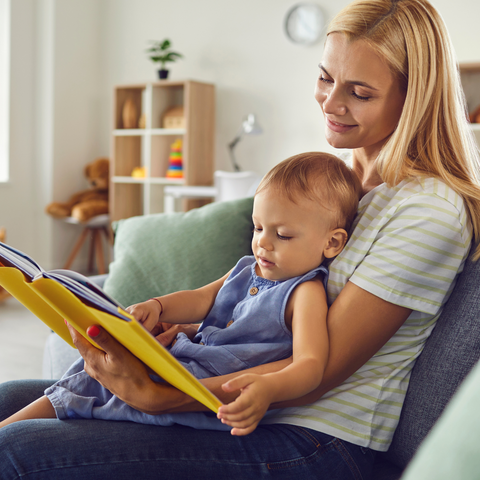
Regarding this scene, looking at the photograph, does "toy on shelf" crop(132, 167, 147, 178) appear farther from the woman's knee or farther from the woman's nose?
the woman's nose

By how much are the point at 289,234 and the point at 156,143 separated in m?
3.81

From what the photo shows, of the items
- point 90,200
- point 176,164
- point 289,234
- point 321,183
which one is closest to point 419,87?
point 321,183

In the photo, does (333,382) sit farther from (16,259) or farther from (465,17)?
(465,17)

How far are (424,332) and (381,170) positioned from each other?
1.00 ft

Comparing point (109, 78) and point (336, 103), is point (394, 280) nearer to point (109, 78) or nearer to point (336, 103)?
point (336, 103)

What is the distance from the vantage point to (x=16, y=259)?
84 centimetres

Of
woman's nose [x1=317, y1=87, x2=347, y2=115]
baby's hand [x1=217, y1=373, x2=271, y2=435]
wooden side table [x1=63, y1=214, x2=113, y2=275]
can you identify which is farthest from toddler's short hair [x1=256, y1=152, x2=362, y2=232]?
wooden side table [x1=63, y1=214, x2=113, y2=275]

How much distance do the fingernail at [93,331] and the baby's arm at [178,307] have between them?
19 cm

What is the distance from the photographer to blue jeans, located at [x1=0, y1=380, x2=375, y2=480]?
2.66 feet

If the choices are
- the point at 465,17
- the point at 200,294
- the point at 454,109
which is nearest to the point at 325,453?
the point at 200,294

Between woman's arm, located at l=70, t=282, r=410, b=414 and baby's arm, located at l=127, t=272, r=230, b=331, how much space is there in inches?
5.5

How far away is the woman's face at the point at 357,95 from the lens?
1.00 meters

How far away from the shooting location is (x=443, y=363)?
3.02ft

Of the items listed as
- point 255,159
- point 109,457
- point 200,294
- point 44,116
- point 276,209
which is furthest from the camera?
point 44,116
